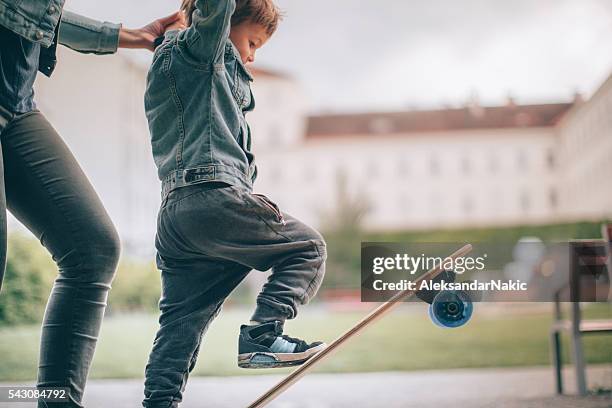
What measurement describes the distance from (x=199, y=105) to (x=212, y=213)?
0.72 feet

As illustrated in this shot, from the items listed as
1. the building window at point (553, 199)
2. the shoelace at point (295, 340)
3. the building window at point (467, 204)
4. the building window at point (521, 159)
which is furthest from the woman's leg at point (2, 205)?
the building window at point (467, 204)

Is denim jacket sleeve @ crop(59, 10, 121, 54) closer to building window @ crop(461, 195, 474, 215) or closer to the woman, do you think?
the woman

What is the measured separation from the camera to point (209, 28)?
1.35 m

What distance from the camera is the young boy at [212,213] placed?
139cm

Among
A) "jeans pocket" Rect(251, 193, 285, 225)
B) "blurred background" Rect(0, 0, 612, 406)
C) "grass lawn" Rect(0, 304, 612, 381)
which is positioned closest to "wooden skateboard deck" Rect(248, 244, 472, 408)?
"jeans pocket" Rect(251, 193, 285, 225)

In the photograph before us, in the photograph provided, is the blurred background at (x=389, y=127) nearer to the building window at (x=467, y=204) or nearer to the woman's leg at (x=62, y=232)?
the building window at (x=467, y=204)

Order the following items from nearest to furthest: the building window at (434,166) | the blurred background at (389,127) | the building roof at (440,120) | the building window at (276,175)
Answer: the blurred background at (389,127) < the building roof at (440,120) < the building window at (276,175) < the building window at (434,166)

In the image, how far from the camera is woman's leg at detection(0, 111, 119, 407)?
1.33m

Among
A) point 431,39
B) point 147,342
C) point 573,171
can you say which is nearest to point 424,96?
point 431,39

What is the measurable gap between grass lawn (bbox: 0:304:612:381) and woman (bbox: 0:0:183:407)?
3.34 ft

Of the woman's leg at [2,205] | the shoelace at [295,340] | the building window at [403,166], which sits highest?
the building window at [403,166]

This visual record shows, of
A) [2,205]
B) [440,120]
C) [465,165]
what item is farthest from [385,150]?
[2,205]

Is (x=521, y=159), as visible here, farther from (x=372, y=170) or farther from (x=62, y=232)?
(x=62, y=232)

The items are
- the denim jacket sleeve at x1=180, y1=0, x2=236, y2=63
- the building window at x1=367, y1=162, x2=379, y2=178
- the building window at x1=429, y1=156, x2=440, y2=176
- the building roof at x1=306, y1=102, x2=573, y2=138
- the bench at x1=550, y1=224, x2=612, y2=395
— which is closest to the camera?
the denim jacket sleeve at x1=180, y1=0, x2=236, y2=63
